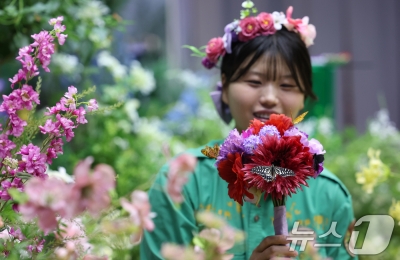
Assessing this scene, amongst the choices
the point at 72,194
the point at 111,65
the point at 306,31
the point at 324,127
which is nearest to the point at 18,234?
the point at 72,194

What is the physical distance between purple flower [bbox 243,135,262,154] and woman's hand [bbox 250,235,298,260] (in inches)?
6.6

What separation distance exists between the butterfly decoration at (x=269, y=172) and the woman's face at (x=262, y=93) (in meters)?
0.45

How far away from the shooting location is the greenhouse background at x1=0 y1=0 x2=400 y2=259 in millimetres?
1745

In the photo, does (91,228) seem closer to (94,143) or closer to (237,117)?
(237,117)

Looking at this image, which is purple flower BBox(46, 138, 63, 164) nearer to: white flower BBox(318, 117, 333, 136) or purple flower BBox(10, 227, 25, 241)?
purple flower BBox(10, 227, 25, 241)

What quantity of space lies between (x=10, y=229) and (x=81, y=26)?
110 centimetres

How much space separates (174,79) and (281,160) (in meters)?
2.60

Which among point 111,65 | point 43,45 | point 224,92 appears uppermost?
point 43,45

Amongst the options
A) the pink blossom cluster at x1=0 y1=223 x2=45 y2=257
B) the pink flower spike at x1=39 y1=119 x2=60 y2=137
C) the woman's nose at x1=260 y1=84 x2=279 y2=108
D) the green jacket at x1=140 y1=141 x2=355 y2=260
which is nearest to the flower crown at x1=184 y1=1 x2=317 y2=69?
the woman's nose at x1=260 y1=84 x2=279 y2=108

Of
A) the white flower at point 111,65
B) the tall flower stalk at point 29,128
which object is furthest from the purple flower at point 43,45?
the white flower at point 111,65

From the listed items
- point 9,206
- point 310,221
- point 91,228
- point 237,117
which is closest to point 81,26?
point 237,117

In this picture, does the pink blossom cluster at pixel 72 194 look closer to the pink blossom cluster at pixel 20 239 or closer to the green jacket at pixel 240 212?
the pink blossom cluster at pixel 20 239

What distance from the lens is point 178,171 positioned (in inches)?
23.1

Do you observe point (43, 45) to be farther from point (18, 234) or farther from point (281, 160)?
point (281, 160)
